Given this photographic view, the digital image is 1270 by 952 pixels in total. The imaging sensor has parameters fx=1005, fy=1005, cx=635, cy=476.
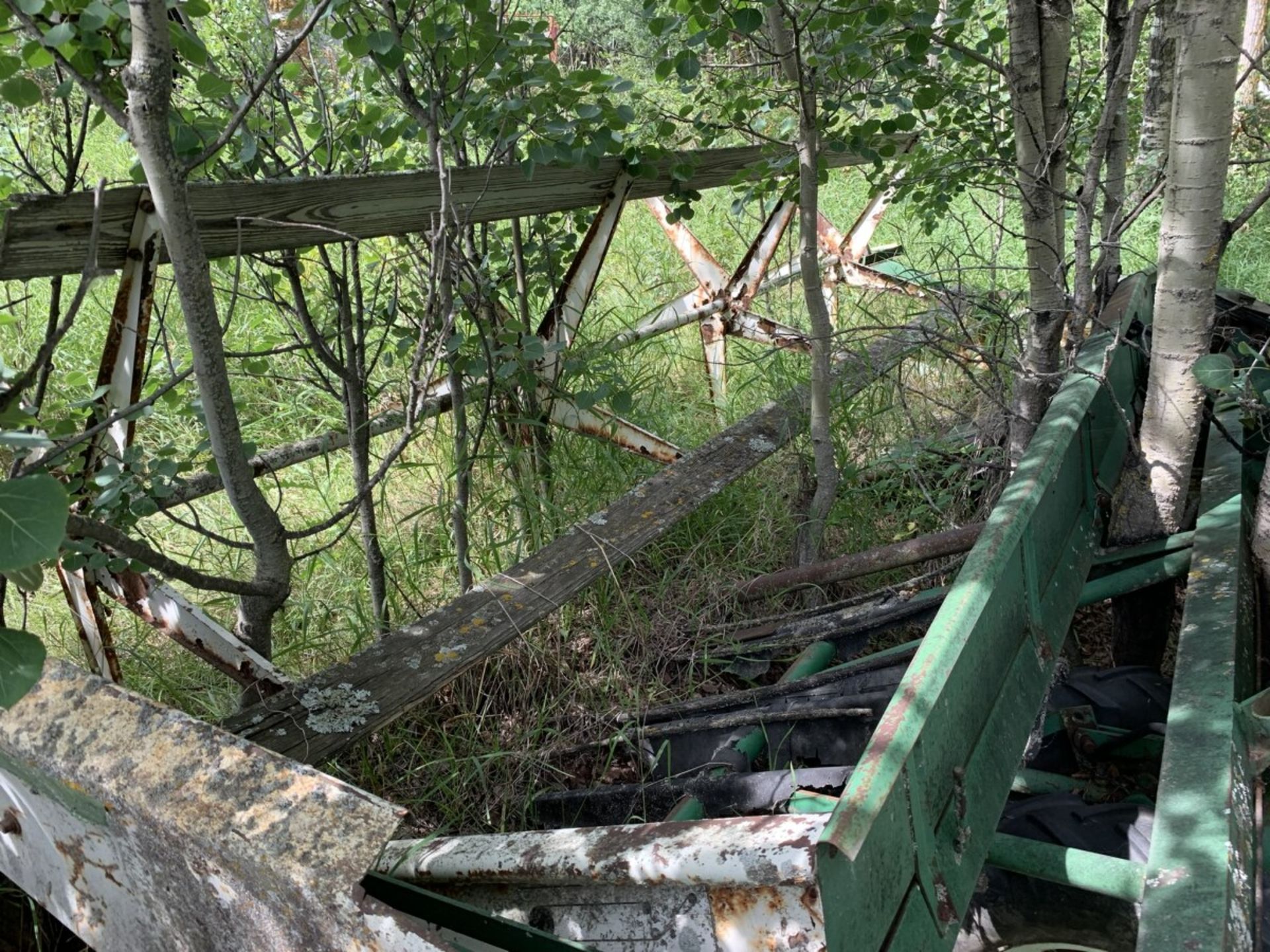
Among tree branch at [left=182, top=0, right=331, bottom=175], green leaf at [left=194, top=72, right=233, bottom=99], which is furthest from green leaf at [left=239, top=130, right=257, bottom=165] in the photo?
tree branch at [left=182, top=0, right=331, bottom=175]

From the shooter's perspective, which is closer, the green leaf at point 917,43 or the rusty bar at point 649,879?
the rusty bar at point 649,879

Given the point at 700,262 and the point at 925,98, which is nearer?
the point at 925,98

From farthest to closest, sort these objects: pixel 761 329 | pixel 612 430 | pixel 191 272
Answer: pixel 761 329 < pixel 612 430 < pixel 191 272

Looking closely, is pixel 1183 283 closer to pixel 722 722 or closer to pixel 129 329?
pixel 722 722

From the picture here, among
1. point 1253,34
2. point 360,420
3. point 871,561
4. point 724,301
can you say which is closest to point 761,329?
point 724,301

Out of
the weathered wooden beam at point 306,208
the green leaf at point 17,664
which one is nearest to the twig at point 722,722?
the weathered wooden beam at point 306,208

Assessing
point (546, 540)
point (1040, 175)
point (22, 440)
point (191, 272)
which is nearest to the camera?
point (22, 440)

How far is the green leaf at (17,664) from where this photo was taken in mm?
1050

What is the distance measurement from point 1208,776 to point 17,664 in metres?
1.63

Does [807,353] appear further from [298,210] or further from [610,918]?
[610,918]

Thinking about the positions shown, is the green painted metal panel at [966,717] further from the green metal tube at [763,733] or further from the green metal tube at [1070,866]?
the green metal tube at [763,733]

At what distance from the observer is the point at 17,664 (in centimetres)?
107

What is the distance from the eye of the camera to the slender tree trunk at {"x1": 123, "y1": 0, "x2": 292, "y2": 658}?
1568 millimetres

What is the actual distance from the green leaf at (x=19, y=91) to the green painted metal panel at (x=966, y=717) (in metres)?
1.73
